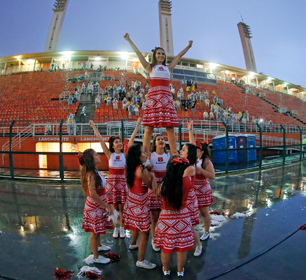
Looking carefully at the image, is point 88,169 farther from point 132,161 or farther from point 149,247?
point 149,247

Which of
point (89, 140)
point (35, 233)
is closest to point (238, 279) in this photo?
point (35, 233)

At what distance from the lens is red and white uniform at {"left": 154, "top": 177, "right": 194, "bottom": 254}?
2092 millimetres

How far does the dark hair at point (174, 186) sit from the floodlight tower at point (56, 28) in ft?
143

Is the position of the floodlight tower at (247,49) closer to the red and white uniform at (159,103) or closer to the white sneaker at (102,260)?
the red and white uniform at (159,103)

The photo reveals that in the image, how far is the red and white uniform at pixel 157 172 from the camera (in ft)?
8.95

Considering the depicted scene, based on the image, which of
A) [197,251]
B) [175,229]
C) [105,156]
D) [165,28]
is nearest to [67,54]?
[165,28]

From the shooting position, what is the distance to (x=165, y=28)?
4012 cm

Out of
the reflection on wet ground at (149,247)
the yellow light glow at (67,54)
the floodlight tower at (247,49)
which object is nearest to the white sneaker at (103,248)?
the reflection on wet ground at (149,247)

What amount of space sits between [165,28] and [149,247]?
142 ft

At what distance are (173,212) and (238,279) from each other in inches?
35.6

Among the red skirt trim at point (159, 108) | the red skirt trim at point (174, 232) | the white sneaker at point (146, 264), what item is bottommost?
the white sneaker at point (146, 264)

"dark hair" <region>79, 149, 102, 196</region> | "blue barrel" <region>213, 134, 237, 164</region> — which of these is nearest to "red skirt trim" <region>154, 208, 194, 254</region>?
"dark hair" <region>79, 149, 102, 196</region>

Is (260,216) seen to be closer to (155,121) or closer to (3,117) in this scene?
(155,121)

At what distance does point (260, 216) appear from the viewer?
3.93 meters
